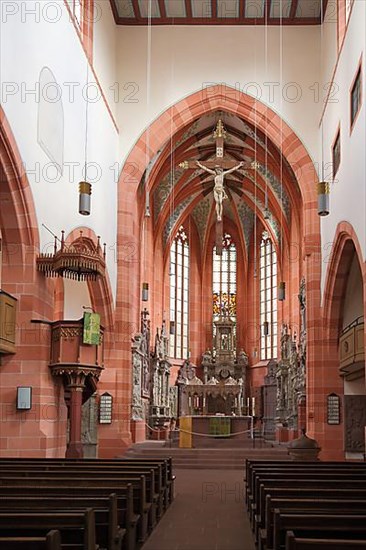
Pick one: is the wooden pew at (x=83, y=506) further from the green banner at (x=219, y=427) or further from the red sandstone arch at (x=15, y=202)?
the green banner at (x=219, y=427)

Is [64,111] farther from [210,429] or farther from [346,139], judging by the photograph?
[210,429]

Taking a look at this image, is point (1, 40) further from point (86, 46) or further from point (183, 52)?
point (183, 52)

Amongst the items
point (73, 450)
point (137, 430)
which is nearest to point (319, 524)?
point (73, 450)

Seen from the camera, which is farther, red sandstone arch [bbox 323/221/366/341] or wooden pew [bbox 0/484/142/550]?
red sandstone arch [bbox 323/221/366/341]

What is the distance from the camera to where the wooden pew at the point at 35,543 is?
397cm

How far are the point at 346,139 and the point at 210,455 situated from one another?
9024mm

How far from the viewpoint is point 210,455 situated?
2111 cm

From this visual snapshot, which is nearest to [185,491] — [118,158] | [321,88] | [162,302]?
[118,158]

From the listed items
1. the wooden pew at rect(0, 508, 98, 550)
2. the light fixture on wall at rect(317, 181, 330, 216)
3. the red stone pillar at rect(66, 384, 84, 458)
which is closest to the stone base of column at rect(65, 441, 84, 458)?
the red stone pillar at rect(66, 384, 84, 458)

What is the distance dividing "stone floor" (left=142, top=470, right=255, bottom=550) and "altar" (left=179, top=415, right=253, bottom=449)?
7.47m

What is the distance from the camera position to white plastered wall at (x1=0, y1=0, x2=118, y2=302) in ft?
42.9

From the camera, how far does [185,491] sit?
1385 cm

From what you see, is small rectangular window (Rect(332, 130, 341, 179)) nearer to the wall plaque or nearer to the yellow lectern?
the wall plaque

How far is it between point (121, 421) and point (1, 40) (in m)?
12.9
